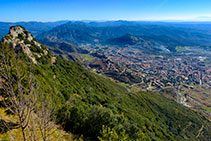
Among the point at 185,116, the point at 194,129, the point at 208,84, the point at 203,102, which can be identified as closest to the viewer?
the point at 194,129

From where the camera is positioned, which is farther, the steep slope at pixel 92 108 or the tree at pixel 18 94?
the steep slope at pixel 92 108

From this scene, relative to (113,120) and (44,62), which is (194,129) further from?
(44,62)

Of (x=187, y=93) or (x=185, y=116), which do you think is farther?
(x=187, y=93)

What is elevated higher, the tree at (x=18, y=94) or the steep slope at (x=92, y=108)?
the tree at (x=18, y=94)

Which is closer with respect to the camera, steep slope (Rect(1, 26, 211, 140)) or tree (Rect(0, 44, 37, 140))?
tree (Rect(0, 44, 37, 140))

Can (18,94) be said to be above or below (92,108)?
above

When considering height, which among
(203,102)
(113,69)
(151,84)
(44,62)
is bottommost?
(203,102)

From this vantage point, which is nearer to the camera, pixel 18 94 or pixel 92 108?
pixel 18 94

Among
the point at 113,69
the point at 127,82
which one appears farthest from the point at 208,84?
the point at 113,69
